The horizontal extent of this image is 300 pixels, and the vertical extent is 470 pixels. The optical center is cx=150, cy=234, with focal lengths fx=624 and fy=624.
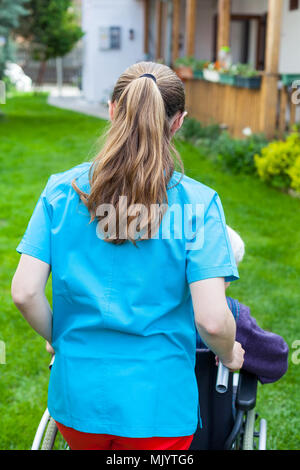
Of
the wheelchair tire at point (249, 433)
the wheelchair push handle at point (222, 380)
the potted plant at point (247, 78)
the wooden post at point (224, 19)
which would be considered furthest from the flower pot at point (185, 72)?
the wheelchair push handle at point (222, 380)

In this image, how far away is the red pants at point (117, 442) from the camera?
1.69m

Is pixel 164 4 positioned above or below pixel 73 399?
above

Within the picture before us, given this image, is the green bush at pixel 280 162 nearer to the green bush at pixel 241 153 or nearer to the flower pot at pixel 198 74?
the green bush at pixel 241 153

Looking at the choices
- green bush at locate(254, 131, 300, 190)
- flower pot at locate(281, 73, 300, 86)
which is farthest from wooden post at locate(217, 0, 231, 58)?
green bush at locate(254, 131, 300, 190)

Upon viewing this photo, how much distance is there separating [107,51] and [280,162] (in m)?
15.3

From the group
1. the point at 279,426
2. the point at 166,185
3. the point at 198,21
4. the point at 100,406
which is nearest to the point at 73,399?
the point at 100,406

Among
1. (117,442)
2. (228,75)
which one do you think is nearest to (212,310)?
(117,442)

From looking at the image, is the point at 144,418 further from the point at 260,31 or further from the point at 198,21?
the point at 198,21

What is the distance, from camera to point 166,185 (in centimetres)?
159

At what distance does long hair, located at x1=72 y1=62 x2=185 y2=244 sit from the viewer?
1544 mm

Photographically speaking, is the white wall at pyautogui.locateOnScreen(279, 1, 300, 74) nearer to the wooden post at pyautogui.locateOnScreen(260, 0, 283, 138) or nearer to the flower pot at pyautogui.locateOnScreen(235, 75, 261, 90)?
the flower pot at pyautogui.locateOnScreen(235, 75, 261, 90)

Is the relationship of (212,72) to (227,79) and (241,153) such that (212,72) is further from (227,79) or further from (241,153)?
(241,153)

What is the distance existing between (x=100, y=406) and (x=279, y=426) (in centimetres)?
178
